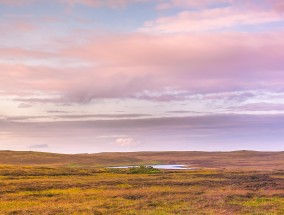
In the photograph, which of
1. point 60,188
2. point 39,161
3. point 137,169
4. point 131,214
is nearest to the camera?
point 131,214

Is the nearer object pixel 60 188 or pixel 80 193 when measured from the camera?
pixel 80 193

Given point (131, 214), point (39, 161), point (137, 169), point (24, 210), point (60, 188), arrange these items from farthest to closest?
point (39, 161)
point (137, 169)
point (60, 188)
point (24, 210)
point (131, 214)

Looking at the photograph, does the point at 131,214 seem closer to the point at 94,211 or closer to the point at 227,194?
the point at 94,211

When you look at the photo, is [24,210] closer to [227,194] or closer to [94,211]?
[94,211]

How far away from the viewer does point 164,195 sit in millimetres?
42281

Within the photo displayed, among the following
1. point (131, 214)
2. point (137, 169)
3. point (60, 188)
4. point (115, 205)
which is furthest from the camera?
point (137, 169)

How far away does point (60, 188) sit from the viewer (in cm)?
4781

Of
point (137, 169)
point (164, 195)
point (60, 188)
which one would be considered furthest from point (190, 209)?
point (137, 169)

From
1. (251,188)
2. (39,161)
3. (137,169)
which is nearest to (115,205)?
(251,188)

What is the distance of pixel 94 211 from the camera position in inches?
1241

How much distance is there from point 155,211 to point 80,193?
1410 cm

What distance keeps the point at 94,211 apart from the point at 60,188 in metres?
17.4

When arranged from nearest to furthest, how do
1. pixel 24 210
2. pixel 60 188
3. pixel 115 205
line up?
pixel 24 210
pixel 115 205
pixel 60 188

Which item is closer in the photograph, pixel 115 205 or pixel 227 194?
pixel 115 205
